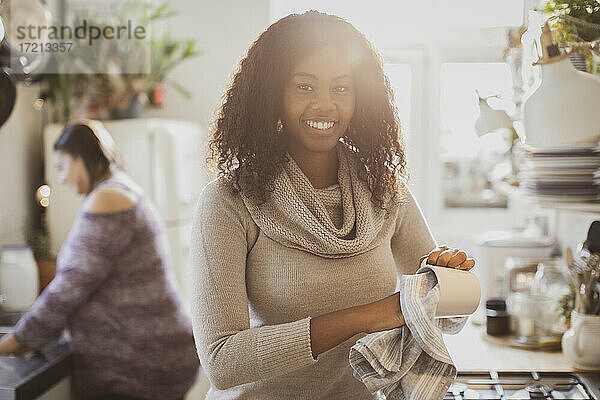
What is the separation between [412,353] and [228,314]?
0.96 feet

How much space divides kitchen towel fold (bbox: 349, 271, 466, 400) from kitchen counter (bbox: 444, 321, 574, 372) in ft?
1.92

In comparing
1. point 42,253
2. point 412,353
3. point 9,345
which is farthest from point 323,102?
point 42,253

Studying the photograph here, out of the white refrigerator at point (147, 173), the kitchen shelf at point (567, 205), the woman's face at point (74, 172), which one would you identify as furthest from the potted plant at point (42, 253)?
the kitchen shelf at point (567, 205)

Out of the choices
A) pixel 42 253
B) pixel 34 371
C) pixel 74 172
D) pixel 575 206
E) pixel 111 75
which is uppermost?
pixel 111 75

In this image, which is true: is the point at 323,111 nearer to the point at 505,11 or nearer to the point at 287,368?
the point at 287,368

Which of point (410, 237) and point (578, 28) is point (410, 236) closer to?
point (410, 237)

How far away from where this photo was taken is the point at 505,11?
10.2ft

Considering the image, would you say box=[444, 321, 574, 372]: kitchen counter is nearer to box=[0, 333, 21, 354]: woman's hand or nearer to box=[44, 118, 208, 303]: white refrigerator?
box=[0, 333, 21, 354]: woman's hand

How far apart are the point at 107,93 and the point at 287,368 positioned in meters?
2.25

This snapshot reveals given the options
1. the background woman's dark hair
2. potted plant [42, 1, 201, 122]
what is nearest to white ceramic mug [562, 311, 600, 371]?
the background woman's dark hair

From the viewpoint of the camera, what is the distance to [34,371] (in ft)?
6.00

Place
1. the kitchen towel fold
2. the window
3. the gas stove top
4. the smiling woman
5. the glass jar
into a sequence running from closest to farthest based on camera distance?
the kitchen towel fold → the smiling woman → the gas stove top → the glass jar → the window

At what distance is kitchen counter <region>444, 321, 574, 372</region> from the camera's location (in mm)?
1671

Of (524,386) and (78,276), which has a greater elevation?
(78,276)
